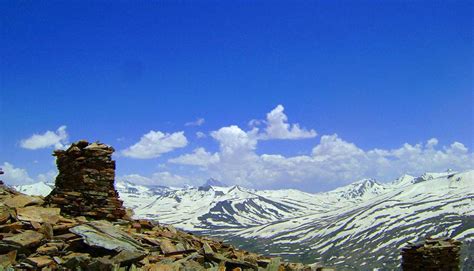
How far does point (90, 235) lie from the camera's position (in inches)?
841

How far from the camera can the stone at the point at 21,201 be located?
993 inches

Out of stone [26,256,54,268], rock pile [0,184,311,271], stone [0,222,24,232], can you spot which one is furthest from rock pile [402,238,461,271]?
stone [0,222,24,232]

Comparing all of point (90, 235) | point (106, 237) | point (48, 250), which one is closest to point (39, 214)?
point (90, 235)

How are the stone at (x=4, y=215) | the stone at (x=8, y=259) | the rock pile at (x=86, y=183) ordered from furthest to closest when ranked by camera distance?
1. the rock pile at (x=86, y=183)
2. the stone at (x=4, y=215)
3. the stone at (x=8, y=259)

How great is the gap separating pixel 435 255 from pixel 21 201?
Answer: 2616 centimetres

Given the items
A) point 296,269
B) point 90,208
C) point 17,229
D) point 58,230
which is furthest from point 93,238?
point 296,269

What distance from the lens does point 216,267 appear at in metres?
20.2

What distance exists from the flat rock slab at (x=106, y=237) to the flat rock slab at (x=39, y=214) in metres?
1.76

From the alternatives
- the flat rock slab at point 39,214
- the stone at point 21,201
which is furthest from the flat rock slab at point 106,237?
the stone at point 21,201

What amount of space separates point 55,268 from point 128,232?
18.8 feet

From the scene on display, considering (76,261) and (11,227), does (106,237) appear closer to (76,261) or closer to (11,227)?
(76,261)

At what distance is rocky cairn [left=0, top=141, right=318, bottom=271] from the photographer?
19469mm

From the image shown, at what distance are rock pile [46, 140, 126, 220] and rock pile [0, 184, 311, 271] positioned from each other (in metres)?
0.61

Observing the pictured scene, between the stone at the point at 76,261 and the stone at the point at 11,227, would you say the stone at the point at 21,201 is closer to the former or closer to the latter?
the stone at the point at 11,227
